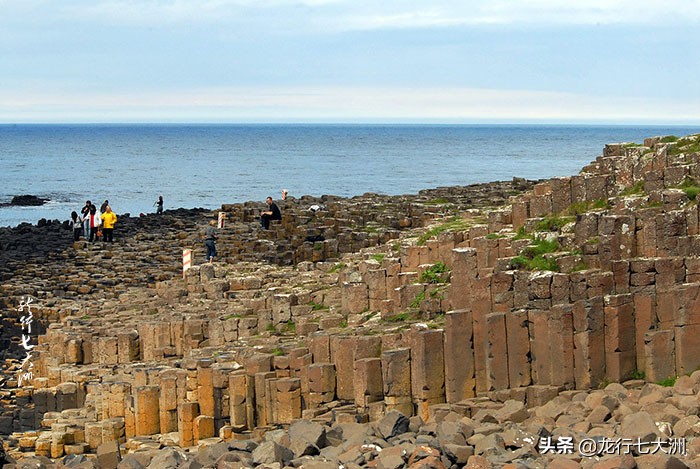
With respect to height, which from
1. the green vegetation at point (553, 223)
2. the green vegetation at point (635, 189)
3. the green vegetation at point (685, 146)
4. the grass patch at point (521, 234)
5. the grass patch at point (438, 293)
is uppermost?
the green vegetation at point (685, 146)

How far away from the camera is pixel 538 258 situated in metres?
22.4

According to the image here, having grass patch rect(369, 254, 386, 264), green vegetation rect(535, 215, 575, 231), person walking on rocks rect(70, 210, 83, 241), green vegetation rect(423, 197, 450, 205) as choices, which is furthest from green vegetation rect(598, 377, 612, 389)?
person walking on rocks rect(70, 210, 83, 241)

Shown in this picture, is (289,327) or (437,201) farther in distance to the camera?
(437,201)

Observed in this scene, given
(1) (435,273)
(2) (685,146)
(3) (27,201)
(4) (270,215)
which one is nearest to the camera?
(2) (685,146)

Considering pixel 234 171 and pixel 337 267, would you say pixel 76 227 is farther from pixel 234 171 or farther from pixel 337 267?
pixel 234 171

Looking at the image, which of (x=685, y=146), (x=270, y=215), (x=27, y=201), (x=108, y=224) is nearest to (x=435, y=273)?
(x=685, y=146)

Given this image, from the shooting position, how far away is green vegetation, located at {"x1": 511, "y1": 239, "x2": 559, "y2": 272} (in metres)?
22.0

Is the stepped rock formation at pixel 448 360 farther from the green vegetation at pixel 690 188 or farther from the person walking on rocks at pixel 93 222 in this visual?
the person walking on rocks at pixel 93 222

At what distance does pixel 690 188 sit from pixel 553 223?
9.31ft

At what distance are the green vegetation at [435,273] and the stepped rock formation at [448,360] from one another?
0.07m

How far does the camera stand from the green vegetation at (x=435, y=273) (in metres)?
25.0

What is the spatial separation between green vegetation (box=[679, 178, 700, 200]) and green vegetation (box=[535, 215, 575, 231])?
7.02 feet

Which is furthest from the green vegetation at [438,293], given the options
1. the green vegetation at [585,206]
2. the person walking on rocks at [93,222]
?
the person walking on rocks at [93,222]

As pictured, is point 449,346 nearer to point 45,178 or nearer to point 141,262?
point 141,262
